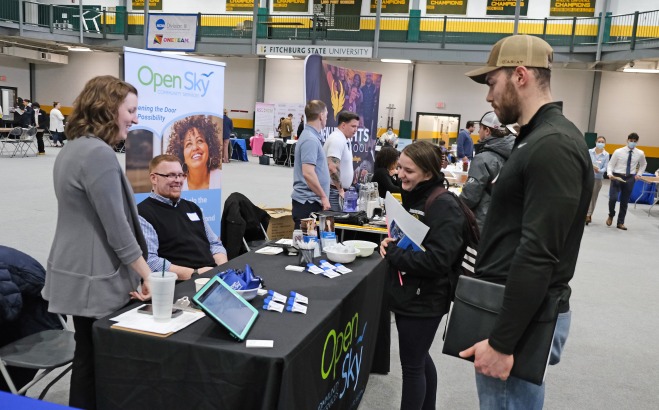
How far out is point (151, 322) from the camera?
1731mm

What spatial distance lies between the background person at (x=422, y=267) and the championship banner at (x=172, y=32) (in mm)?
15934

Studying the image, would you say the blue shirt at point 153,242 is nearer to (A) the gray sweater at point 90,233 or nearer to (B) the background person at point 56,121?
(A) the gray sweater at point 90,233

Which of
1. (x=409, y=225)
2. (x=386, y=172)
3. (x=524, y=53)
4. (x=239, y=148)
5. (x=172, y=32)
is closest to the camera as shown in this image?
(x=524, y=53)

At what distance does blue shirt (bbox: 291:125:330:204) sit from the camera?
13.5ft

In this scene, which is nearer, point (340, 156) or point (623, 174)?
point (340, 156)

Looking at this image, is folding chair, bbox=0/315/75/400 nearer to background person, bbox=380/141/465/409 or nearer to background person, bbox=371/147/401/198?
background person, bbox=380/141/465/409

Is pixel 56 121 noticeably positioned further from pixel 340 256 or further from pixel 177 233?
pixel 340 256

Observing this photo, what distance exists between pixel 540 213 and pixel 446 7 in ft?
60.8

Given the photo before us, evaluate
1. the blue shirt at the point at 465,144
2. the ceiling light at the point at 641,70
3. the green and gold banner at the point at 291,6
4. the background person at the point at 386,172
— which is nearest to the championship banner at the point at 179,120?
the background person at the point at 386,172

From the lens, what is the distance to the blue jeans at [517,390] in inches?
56.5

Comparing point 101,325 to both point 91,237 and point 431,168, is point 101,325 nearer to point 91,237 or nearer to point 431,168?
point 91,237

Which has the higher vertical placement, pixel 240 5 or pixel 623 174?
pixel 240 5

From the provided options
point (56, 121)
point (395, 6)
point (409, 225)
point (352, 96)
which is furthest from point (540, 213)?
point (395, 6)

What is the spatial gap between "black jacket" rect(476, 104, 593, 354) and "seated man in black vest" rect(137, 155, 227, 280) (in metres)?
1.76
